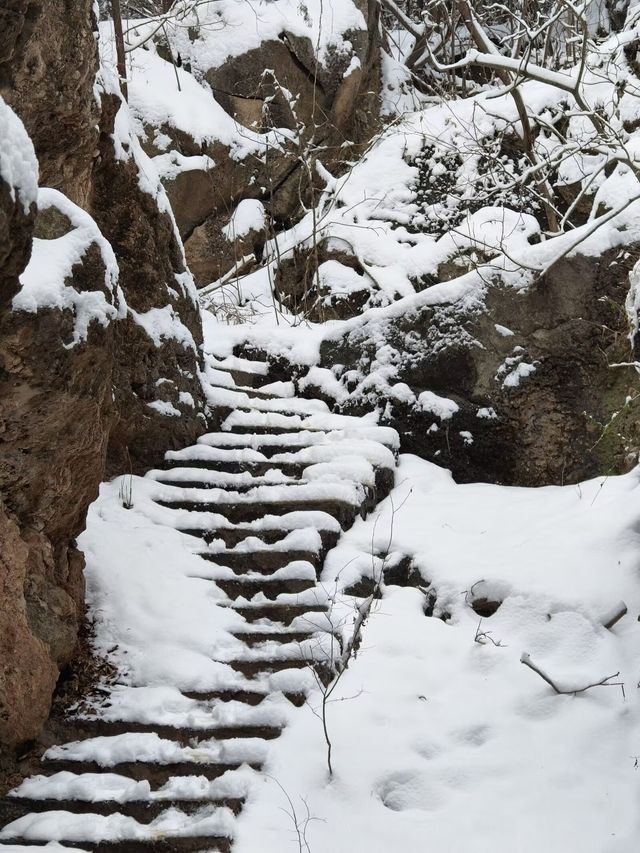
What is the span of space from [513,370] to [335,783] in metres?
3.31

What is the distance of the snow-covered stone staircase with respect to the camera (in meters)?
3.27

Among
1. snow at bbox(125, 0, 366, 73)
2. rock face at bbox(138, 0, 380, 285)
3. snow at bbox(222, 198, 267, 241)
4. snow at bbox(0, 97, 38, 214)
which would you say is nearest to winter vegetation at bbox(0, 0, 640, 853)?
snow at bbox(0, 97, 38, 214)

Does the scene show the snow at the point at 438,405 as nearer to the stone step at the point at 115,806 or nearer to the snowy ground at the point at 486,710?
the snowy ground at the point at 486,710

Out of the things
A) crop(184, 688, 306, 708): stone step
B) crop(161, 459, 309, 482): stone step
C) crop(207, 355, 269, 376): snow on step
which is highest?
crop(207, 355, 269, 376): snow on step

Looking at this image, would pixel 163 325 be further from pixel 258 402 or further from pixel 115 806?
pixel 115 806

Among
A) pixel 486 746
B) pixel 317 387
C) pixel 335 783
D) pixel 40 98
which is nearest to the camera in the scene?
pixel 335 783

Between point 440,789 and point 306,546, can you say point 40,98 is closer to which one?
point 306,546

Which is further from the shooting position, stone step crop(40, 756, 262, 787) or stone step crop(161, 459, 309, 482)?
stone step crop(161, 459, 309, 482)

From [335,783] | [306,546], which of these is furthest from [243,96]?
[335,783]

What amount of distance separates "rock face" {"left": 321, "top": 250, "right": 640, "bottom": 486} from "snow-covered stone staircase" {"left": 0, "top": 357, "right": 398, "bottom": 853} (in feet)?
1.46

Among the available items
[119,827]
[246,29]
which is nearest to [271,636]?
[119,827]

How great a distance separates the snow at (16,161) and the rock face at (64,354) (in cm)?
2

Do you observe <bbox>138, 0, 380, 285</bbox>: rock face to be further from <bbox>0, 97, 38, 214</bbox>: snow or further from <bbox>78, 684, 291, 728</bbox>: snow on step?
<bbox>0, 97, 38, 214</bbox>: snow

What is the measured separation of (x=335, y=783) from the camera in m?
3.42
